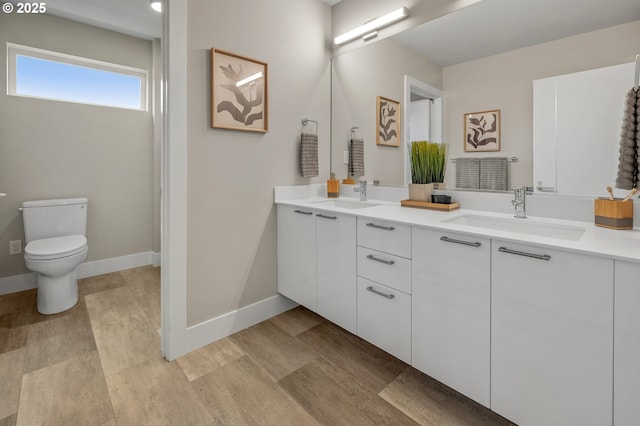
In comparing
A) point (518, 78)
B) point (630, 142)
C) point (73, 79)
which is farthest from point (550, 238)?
point (73, 79)

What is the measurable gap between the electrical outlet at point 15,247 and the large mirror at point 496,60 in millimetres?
3052

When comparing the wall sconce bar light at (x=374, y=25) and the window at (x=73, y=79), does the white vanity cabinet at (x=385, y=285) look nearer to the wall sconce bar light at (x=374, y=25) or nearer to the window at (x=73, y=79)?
the wall sconce bar light at (x=374, y=25)

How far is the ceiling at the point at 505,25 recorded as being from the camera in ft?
4.49

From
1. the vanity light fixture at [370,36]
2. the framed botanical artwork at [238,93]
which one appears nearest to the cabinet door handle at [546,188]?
the vanity light fixture at [370,36]

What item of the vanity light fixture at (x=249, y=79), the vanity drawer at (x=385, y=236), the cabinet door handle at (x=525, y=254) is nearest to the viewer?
the cabinet door handle at (x=525, y=254)

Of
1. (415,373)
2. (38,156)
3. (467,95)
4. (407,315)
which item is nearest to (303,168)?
(467,95)

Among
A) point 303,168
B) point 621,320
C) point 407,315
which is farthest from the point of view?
point 303,168

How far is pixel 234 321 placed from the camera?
2.09 metres

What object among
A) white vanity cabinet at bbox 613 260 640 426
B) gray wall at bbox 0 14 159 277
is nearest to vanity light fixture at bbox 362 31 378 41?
white vanity cabinet at bbox 613 260 640 426

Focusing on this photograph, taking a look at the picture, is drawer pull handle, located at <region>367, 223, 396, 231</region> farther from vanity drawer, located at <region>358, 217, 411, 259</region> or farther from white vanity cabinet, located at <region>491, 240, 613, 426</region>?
white vanity cabinet, located at <region>491, 240, 613, 426</region>

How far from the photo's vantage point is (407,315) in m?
1.48

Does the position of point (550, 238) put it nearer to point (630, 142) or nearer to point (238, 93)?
point (630, 142)

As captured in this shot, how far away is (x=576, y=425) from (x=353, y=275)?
103 cm

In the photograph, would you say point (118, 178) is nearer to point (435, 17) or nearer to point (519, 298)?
point (435, 17)
